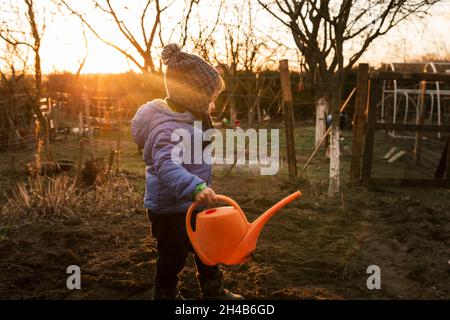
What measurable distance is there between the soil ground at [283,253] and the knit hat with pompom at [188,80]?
46.5 inches

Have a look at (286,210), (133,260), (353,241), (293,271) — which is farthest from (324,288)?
(286,210)

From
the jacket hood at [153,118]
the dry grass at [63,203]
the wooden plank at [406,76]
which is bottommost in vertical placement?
the dry grass at [63,203]

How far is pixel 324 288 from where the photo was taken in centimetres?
257

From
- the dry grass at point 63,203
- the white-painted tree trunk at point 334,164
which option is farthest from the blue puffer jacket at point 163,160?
the white-painted tree trunk at point 334,164

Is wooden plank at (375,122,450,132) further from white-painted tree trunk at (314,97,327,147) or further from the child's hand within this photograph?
the child's hand

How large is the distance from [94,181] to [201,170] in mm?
3662

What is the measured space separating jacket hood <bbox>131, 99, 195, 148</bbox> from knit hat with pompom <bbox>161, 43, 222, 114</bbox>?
0.21 feet

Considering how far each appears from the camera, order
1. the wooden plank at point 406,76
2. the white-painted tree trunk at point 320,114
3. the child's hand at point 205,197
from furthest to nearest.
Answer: the white-painted tree trunk at point 320,114, the wooden plank at point 406,76, the child's hand at point 205,197

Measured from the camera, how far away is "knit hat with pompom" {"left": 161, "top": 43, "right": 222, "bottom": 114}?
2094 millimetres

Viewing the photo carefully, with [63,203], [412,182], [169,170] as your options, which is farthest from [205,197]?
[412,182]

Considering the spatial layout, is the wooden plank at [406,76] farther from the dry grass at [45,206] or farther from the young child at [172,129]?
the dry grass at [45,206]

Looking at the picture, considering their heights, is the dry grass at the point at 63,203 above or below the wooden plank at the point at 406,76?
below

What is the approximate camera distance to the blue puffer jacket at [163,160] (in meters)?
1.87
